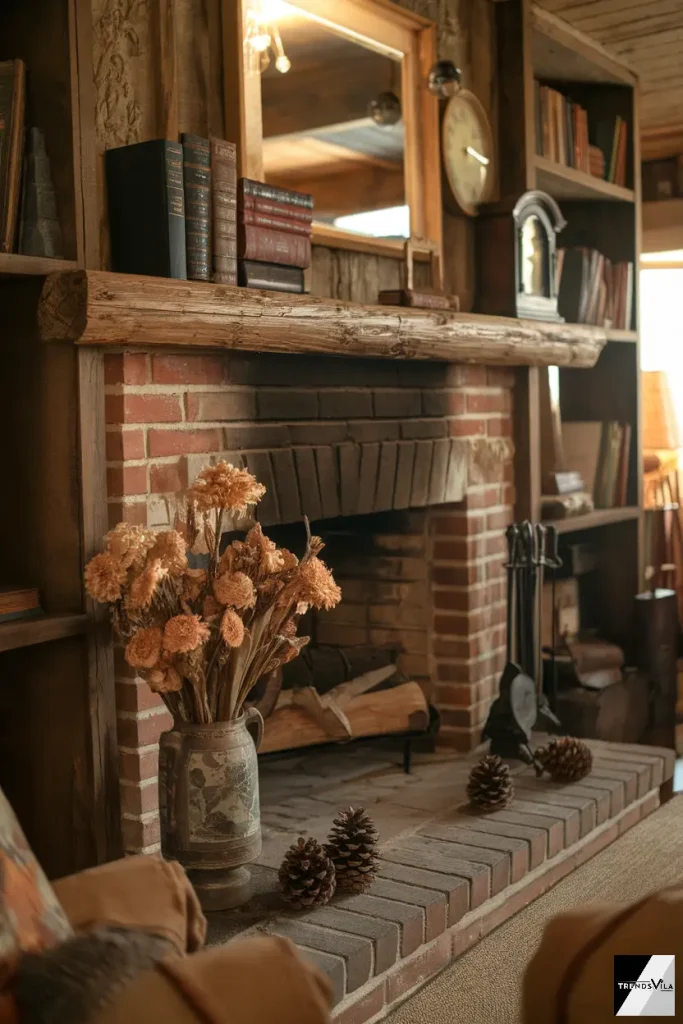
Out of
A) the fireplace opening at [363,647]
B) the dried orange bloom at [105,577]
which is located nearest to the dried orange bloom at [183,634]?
the dried orange bloom at [105,577]

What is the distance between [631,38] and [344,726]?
2.41 metres

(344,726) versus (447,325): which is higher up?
(447,325)

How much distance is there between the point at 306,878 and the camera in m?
2.04

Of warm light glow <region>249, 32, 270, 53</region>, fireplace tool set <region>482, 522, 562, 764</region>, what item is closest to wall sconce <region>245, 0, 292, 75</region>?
warm light glow <region>249, 32, 270, 53</region>

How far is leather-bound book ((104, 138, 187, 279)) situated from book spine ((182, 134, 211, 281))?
0.03 meters

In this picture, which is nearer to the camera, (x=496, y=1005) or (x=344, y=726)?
(x=496, y=1005)

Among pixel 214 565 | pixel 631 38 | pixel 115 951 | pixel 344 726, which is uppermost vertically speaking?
pixel 631 38

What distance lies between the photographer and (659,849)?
279 cm

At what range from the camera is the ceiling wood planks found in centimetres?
341

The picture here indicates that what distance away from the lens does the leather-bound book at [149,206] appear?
80.8 inches

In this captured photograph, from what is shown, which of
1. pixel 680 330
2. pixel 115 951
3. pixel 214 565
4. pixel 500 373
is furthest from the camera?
pixel 680 330

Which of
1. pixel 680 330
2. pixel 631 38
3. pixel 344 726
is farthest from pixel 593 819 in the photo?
pixel 680 330

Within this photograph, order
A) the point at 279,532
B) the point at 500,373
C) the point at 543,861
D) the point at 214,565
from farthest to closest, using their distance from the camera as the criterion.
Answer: the point at 500,373 < the point at 279,532 < the point at 543,861 < the point at 214,565

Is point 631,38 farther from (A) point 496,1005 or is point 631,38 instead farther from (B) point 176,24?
(A) point 496,1005
